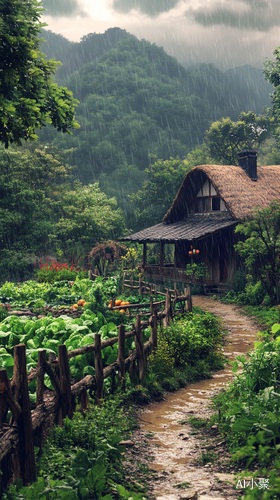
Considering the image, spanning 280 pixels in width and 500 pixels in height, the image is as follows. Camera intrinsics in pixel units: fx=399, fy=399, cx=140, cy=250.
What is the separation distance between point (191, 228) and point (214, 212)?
1811 mm

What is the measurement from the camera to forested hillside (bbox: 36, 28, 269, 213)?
163 ft

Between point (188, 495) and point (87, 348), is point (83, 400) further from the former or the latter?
point (188, 495)

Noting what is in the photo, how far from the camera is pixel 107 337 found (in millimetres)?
6121

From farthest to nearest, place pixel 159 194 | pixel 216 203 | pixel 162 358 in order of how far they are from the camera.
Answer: pixel 159 194, pixel 216 203, pixel 162 358

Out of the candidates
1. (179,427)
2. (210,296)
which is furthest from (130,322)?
(210,296)

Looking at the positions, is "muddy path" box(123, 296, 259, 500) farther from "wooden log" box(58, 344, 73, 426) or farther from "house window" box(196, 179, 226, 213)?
→ "house window" box(196, 179, 226, 213)

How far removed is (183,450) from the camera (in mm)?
4457

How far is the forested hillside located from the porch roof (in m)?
24.0

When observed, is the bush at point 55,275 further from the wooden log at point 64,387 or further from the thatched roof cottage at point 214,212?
the wooden log at point 64,387

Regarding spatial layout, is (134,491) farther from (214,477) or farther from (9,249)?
(9,249)

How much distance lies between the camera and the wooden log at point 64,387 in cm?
415

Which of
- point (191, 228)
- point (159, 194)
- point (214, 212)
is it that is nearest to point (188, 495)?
point (191, 228)

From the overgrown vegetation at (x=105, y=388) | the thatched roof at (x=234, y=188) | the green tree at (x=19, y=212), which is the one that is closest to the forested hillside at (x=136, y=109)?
the green tree at (x=19, y=212)

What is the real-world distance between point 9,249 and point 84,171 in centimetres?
2795
